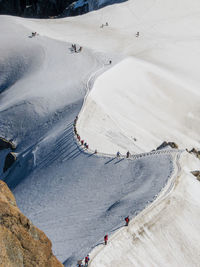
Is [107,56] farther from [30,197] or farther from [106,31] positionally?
[30,197]

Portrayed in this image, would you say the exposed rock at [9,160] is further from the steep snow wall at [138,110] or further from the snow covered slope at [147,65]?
the snow covered slope at [147,65]

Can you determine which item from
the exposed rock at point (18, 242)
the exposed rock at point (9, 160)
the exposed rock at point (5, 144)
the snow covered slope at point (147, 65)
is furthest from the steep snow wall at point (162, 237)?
the exposed rock at point (5, 144)

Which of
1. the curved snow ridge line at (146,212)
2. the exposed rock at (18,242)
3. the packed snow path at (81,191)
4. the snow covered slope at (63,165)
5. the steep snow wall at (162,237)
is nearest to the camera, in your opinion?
the exposed rock at (18,242)

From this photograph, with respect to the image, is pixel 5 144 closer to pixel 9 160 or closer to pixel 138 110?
pixel 9 160

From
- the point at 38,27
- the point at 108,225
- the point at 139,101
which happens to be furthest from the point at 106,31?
the point at 108,225

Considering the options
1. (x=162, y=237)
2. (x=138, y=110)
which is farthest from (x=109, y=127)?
(x=162, y=237)
